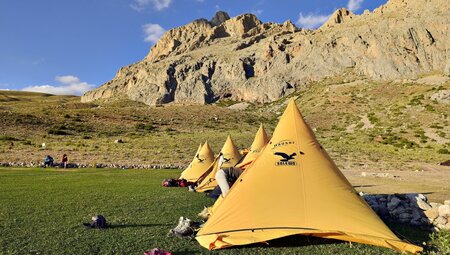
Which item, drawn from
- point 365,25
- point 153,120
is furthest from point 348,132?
point 365,25

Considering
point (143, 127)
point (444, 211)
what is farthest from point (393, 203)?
point (143, 127)

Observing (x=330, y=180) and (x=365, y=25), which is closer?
(x=330, y=180)

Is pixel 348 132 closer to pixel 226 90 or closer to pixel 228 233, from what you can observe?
pixel 228 233

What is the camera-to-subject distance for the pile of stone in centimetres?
1166

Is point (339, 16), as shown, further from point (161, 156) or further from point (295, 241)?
point (295, 241)

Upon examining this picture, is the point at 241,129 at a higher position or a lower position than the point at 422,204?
higher

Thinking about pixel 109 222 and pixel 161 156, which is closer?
pixel 109 222

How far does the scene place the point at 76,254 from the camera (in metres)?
8.09

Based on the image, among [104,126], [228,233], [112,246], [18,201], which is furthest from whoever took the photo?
[104,126]

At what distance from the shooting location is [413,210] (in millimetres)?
12391

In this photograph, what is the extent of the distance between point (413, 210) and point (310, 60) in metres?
139

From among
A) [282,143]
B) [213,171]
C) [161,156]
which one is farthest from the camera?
[161,156]

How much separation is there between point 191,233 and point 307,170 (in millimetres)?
3525

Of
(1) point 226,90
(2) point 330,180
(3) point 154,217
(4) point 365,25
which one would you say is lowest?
(3) point 154,217
